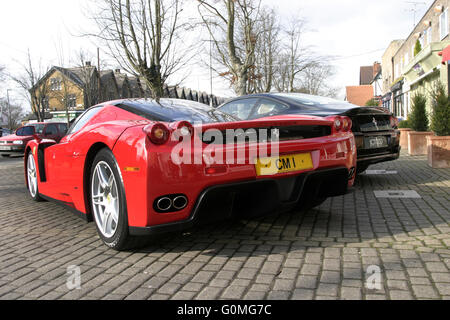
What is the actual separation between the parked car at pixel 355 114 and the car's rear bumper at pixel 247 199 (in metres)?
2.10

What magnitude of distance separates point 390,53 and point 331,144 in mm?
45454

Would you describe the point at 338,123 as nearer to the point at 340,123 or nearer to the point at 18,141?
the point at 340,123

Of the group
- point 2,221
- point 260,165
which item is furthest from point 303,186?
point 2,221

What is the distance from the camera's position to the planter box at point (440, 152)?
724 centimetres

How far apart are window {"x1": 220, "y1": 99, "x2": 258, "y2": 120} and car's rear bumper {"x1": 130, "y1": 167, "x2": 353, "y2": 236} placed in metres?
2.69

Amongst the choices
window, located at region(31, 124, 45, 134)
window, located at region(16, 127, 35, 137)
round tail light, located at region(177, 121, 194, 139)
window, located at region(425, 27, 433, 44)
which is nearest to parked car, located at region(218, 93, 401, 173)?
round tail light, located at region(177, 121, 194, 139)

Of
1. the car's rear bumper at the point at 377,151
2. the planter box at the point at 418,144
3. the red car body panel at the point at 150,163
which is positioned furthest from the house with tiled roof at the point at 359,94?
the red car body panel at the point at 150,163

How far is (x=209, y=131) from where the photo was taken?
108 inches

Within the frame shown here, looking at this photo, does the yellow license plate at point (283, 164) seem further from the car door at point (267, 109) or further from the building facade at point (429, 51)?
the building facade at point (429, 51)

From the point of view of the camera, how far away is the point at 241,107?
5.99 m

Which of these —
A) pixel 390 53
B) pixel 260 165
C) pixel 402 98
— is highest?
pixel 390 53

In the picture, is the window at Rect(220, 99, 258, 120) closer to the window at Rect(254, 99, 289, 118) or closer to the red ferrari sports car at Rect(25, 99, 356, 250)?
the window at Rect(254, 99, 289, 118)

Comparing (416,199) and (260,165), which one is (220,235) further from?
(416,199)

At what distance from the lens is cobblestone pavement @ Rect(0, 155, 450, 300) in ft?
7.54
